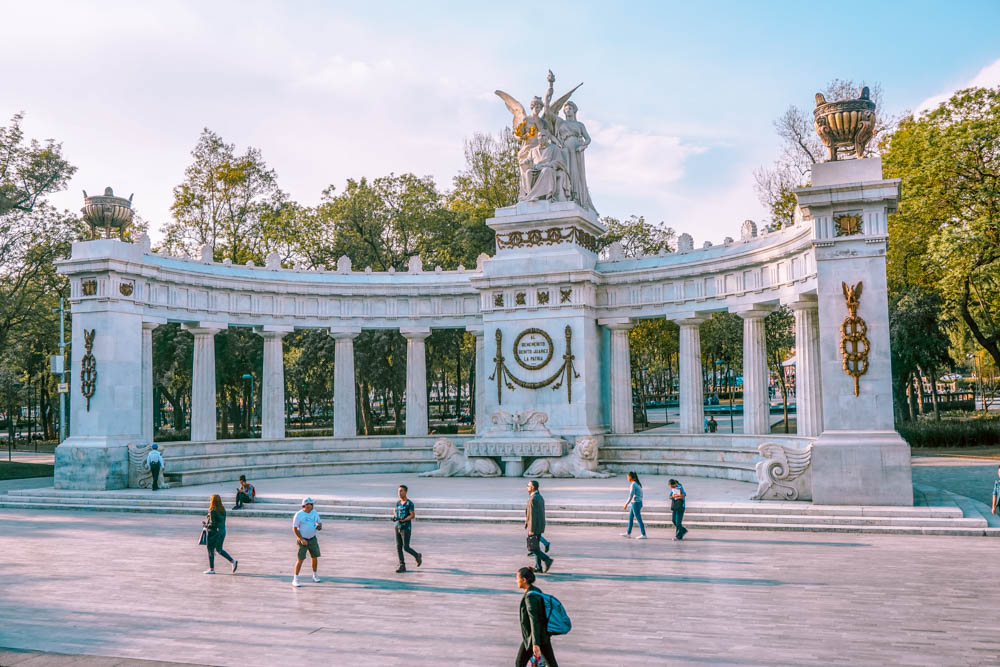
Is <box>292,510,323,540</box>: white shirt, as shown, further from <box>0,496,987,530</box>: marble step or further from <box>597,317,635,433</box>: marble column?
<box>597,317,635,433</box>: marble column

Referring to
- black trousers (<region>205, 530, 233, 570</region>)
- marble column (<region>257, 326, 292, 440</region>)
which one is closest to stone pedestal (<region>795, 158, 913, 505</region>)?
black trousers (<region>205, 530, 233, 570</region>)

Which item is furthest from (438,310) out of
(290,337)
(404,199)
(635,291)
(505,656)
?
(505,656)

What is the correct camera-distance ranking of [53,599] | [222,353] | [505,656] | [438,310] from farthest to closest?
[222,353] < [438,310] < [53,599] < [505,656]

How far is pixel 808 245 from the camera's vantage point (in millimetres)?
28406

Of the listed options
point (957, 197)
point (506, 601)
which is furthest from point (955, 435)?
point (506, 601)

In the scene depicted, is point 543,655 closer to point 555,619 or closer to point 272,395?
point 555,619

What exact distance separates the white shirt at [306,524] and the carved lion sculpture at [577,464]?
19.0 metres

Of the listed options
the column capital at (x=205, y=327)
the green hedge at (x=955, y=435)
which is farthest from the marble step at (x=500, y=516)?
the green hedge at (x=955, y=435)

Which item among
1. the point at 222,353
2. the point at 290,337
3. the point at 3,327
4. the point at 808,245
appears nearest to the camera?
the point at 808,245

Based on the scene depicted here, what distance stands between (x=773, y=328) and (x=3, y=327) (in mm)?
49214

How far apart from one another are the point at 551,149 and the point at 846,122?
53.4 feet

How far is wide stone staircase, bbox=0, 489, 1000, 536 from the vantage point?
20922mm

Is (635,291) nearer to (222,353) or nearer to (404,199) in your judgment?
(404,199)

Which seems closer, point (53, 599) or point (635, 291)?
point (53, 599)
